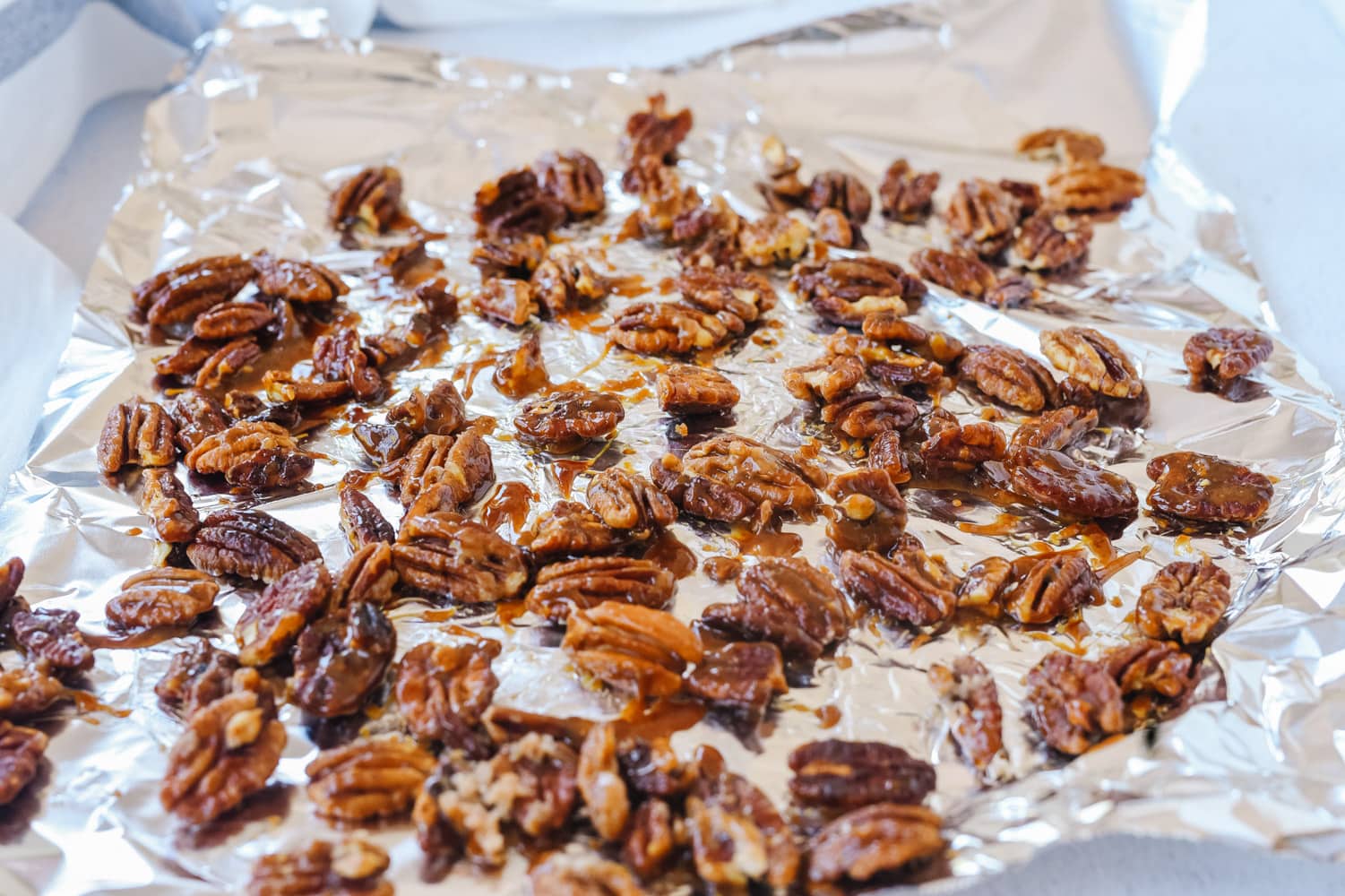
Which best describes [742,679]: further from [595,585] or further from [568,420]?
[568,420]

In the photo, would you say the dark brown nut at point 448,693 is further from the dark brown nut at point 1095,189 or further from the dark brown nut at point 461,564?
the dark brown nut at point 1095,189

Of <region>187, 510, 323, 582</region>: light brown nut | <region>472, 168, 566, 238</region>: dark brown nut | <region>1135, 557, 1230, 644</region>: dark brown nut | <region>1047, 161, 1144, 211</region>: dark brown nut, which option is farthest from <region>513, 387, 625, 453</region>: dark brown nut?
<region>1047, 161, 1144, 211</region>: dark brown nut

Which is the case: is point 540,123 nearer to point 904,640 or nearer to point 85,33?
point 85,33

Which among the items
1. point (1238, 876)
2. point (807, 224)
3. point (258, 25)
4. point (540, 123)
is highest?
point (258, 25)

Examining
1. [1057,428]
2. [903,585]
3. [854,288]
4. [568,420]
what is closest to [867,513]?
[903,585]

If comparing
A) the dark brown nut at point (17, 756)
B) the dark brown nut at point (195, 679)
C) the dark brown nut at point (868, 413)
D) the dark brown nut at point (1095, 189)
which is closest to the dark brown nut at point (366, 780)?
the dark brown nut at point (195, 679)

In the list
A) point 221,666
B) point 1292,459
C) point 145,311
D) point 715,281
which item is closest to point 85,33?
point 145,311
